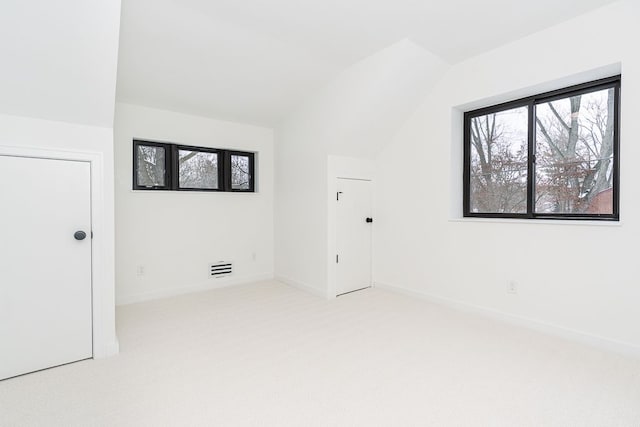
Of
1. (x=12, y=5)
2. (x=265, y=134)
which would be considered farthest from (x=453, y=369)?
(x=265, y=134)

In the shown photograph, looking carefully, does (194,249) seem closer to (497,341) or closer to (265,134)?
(265,134)

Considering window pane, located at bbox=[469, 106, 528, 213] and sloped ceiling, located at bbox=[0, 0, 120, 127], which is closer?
sloped ceiling, located at bbox=[0, 0, 120, 127]

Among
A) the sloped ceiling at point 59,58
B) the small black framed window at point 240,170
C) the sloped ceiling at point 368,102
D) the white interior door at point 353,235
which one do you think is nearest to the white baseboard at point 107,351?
the sloped ceiling at point 59,58

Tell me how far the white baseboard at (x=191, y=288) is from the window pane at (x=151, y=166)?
4.19 ft

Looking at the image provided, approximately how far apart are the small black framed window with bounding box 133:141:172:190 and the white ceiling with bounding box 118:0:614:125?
0.50 meters

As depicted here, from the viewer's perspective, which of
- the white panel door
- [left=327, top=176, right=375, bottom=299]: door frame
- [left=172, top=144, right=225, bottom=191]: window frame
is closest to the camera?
the white panel door

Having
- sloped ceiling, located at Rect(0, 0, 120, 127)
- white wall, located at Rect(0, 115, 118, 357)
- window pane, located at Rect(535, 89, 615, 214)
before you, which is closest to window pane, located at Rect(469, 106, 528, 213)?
window pane, located at Rect(535, 89, 615, 214)

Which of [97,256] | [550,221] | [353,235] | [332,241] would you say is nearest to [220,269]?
[332,241]

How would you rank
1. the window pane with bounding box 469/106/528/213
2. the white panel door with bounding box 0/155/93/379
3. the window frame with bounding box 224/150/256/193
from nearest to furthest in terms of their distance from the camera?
the white panel door with bounding box 0/155/93/379 → the window pane with bounding box 469/106/528/213 → the window frame with bounding box 224/150/256/193

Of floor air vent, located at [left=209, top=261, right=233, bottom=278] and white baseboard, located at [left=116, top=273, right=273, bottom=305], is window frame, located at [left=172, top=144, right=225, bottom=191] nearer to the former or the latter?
floor air vent, located at [left=209, top=261, right=233, bottom=278]

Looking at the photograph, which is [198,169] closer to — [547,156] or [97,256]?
[97,256]

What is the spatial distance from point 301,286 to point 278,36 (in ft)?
9.37

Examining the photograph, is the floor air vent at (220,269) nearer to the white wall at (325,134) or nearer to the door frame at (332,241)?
the white wall at (325,134)

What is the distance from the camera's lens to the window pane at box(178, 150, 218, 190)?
3937mm
